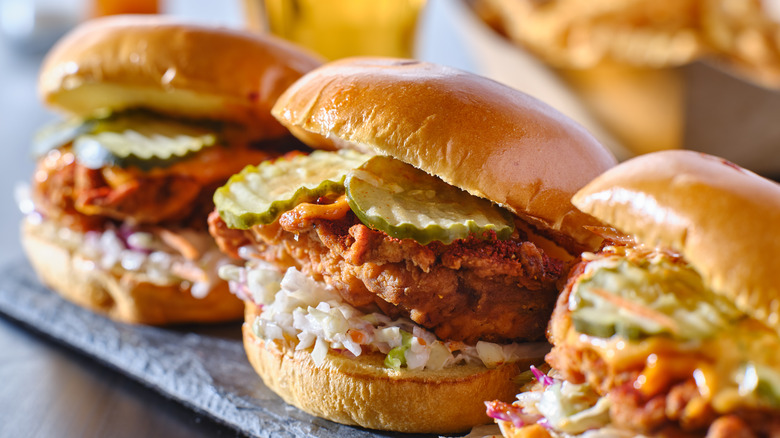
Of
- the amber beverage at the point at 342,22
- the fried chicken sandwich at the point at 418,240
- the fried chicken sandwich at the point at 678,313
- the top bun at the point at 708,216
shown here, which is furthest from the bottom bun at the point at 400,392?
the amber beverage at the point at 342,22

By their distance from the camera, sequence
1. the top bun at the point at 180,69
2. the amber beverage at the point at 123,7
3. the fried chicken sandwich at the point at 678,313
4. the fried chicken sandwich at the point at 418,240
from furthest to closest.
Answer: the amber beverage at the point at 123,7 → the top bun at the point at 180,69 → the fried chicken sandwich at the point at 418,240 → the fried chicken sandwich at the point at 678,313

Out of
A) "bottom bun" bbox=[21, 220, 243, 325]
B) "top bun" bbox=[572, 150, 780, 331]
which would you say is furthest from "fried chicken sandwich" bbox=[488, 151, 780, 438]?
"bottom bun" bbox=[21, 220, 243, 325]

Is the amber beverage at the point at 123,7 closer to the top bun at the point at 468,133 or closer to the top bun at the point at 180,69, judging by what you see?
the top bun at the point at 180,69

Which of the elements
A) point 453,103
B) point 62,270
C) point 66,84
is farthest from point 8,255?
point 453,103

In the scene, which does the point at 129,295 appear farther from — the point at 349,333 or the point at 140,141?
the point at 349,333

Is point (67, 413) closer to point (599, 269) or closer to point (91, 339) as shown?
point (91, 339)
